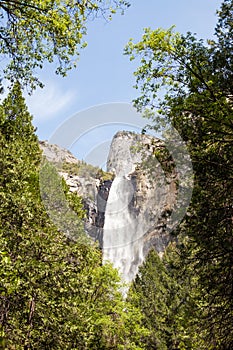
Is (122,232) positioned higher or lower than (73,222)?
higher

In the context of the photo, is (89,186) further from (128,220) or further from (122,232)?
(122,232)

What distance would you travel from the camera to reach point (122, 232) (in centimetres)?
7138

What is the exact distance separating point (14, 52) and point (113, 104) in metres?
18.2

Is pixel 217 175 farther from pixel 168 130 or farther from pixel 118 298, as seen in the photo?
pixel 118 298

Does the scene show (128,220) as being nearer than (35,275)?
No

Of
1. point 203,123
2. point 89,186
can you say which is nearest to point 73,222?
point 203,123

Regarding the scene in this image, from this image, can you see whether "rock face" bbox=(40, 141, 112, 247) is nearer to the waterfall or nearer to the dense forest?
the waterfall

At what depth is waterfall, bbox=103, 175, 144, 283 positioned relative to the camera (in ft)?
213

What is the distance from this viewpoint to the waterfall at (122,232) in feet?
213

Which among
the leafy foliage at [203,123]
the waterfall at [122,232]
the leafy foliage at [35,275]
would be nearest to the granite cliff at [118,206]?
the waterfall at [122,232]

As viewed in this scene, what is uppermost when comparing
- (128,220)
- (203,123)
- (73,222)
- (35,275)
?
(128,220)

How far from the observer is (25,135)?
19.4 metres

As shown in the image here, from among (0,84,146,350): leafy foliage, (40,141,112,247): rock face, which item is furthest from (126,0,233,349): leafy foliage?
(40,141,112,247): rock face

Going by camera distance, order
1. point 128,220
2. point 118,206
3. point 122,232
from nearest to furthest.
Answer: point 122,232 < point 128,220 < point 118,206
